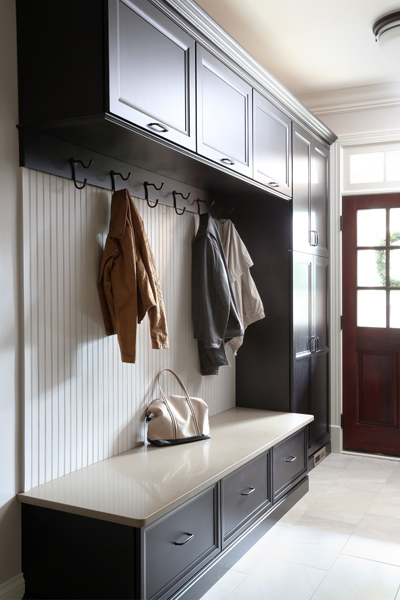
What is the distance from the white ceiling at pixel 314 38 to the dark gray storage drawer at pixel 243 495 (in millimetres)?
2294

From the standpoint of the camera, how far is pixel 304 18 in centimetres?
295

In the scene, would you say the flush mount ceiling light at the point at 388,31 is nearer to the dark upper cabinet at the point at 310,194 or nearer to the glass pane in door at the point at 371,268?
the dark upper cabinet at the point at 310,194

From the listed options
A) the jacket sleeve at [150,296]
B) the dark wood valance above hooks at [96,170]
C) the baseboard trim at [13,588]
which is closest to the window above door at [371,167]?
the dark wood valance above hooks at [96,170]

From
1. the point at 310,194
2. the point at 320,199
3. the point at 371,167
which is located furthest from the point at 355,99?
the point at 310,194

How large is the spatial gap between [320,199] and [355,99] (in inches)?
32.5

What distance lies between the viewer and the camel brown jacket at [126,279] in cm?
219

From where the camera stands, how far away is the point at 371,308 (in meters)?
4.04

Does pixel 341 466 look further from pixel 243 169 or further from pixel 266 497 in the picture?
pixel 243 169

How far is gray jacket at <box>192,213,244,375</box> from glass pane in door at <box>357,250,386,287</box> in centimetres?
148

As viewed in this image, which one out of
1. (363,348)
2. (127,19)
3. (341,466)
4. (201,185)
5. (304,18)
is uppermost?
(304,18)

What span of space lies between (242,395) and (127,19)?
2384mm

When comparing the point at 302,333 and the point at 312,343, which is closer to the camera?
the point at 302,333

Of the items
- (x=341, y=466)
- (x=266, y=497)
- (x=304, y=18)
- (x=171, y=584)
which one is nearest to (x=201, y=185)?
(x=304, y=18)

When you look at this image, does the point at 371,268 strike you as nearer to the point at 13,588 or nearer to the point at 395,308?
the point at 395,308
